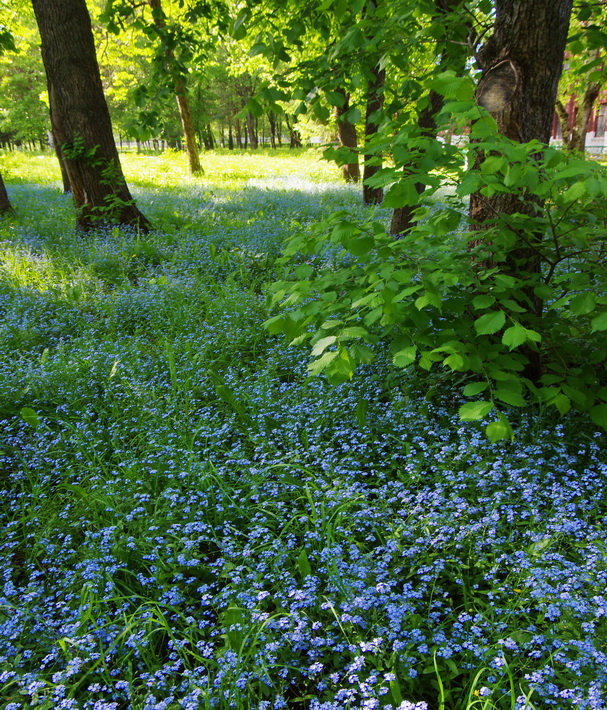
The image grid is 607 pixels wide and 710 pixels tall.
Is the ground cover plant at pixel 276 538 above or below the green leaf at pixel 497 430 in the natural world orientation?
below

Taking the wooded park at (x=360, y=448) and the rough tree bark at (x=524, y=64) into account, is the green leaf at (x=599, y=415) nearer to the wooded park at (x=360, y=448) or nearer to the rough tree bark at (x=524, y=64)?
the wooded park at (x=360, y=448)

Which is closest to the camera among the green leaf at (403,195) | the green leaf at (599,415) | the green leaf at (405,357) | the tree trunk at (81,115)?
the green leaf at (403,195)

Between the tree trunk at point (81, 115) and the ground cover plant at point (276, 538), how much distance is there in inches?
174

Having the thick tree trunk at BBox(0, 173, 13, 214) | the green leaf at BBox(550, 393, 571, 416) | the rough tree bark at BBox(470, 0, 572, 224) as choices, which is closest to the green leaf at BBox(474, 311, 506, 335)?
the green leaf at BBox(550, 393, 571, 416)

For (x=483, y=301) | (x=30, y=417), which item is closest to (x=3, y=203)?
(x=30, y=417)

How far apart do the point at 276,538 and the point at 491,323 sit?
160cm

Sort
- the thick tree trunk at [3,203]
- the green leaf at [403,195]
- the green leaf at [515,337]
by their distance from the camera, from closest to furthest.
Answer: the green leaf at [515,337]
the green leaf at [403,195]
the thick tree trunk at [3,203]

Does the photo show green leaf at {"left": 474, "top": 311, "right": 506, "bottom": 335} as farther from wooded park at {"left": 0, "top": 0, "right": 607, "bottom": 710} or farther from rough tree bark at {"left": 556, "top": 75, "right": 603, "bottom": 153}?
rough tree bark at {"left": 556, "top": 75, "right": 603, "bottom": 153}

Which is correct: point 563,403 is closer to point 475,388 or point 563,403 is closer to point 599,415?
point 599,415

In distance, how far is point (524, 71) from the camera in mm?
3227

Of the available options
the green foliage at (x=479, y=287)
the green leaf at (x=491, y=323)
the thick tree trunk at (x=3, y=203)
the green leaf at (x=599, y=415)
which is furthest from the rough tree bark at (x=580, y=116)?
the green leaf at (x=491, y=323)

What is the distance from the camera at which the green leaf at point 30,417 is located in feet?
12.5

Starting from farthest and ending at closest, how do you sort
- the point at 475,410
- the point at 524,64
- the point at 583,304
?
1. the point at 524,64
2. the point at 583,304
3. the point at 475,410

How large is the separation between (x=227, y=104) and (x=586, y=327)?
2482 inches
